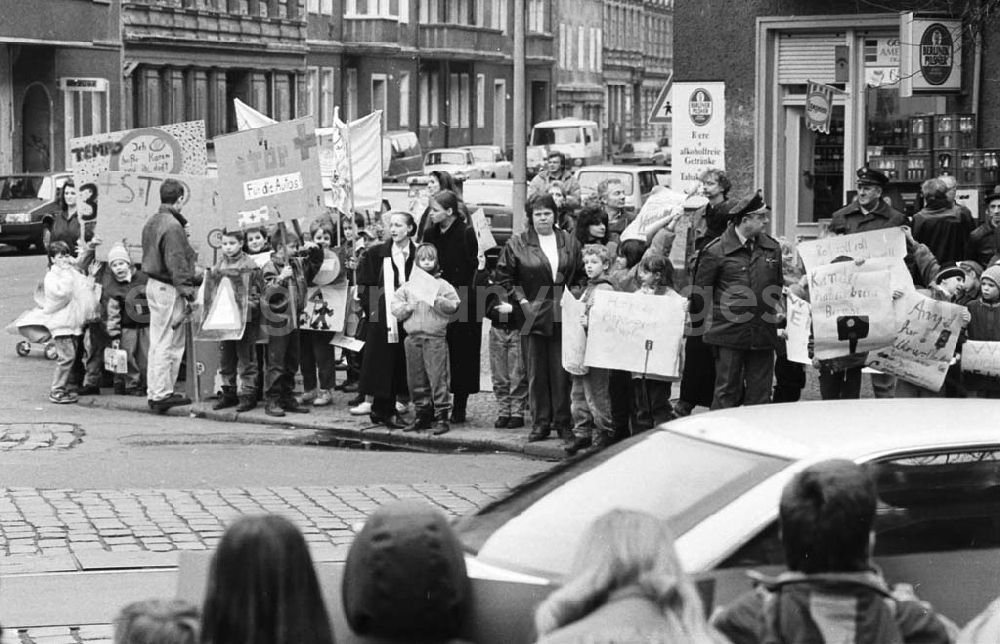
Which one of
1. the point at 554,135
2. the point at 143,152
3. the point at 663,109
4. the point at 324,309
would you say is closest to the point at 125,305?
the point at 324,309

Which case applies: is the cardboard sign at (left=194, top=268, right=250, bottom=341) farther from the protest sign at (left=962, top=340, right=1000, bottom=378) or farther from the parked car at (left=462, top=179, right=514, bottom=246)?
the parked car at (left=462, top=179, right=514, bottom=246)

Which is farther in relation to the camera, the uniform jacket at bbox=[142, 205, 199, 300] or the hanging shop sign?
the hanging shop sign

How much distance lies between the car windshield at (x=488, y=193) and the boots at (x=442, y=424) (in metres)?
19.3

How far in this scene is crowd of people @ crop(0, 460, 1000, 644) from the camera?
387 cm

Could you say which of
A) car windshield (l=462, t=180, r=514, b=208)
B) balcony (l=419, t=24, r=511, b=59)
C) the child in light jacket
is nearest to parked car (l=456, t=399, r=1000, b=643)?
the child in light jacket

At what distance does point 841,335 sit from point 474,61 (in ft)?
216

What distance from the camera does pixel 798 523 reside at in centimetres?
428

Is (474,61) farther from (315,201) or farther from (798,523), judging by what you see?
(798,523)

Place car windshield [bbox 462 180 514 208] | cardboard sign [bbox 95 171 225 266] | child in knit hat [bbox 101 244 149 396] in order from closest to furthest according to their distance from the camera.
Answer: child in knit hat [bbox 101 244 149 396] < cardboard sign [bbox 95 171 225 266] < car windshield [bbox 462 180 514 208]

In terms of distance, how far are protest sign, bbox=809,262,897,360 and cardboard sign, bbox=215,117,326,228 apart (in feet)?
19.5

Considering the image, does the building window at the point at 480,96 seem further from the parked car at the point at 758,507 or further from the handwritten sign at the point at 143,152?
the parked car at the point at 758,507

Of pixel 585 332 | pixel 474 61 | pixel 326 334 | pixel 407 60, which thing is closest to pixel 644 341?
pixel 585 332

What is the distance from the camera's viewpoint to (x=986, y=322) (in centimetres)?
1105

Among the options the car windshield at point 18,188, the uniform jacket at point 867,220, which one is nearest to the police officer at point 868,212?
the uniform jacket at point 867,220
